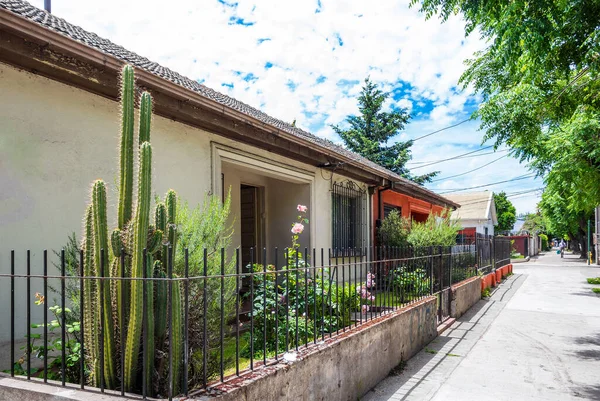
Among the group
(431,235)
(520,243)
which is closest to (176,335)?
(431,235)

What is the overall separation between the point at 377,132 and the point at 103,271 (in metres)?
24.3

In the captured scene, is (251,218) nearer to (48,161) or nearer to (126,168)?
(48,161)

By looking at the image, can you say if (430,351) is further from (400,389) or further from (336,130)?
(336,130)

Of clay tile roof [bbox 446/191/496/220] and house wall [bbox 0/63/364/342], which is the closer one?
house wall [bbox 0/63/364/342]

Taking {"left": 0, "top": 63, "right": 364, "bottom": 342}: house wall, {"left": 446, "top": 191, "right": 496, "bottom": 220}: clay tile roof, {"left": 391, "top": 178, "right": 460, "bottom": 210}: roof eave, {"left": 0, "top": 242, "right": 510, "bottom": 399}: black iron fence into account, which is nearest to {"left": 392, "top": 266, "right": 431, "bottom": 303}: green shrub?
{"left": 0, "top": 242, "right": 510, "bottom": 399}: black iron fence

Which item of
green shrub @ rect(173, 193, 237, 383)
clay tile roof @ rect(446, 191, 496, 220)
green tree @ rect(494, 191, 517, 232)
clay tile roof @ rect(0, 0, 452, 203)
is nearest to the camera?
green shrub @ rect(173, 193, 237, 383)

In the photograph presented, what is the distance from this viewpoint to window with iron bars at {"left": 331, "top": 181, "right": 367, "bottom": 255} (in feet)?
31.4

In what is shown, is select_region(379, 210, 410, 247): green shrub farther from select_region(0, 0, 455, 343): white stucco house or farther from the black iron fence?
A: the black iron fence

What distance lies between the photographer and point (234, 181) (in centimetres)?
875

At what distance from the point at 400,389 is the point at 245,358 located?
162cm

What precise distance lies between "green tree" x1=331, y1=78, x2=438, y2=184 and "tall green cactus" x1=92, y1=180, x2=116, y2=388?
76.9 ft

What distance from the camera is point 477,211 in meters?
38.2

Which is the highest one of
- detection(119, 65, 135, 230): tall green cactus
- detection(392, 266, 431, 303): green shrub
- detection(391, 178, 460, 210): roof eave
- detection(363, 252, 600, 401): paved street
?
detection(391, 178, 460, 210): roof eave

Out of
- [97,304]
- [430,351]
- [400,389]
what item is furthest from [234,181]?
[97,304]
